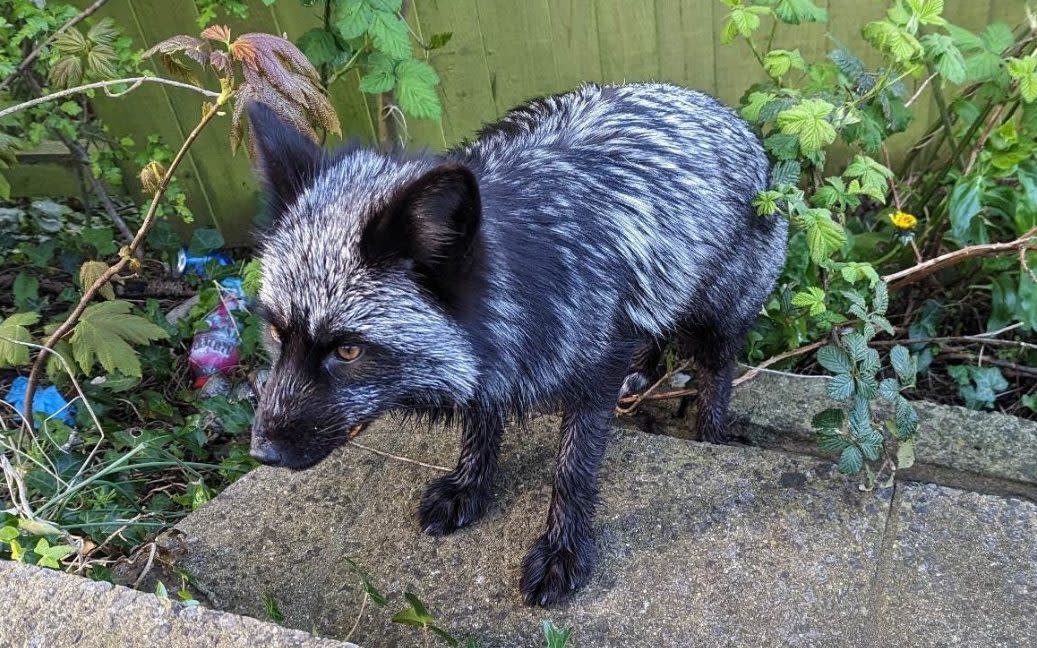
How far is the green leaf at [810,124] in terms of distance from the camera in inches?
107

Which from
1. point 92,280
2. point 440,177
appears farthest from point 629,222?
point 92,280

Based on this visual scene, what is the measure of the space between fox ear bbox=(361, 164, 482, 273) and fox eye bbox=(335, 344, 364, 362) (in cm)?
24

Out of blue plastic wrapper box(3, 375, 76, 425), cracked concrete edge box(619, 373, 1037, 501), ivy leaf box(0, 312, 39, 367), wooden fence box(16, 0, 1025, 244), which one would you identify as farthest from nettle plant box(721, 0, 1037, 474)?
blue plastic wrapper box(3, 375, 76, 425)

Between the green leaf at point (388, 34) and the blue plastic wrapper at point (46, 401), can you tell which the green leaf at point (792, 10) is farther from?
the blue plastic wrapper at point (46, 401)

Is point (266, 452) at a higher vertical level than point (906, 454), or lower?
higher

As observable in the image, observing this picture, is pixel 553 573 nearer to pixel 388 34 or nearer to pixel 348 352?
pixel 348 352

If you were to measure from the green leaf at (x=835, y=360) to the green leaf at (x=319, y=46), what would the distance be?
7.61 ft

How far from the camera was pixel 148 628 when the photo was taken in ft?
5.70

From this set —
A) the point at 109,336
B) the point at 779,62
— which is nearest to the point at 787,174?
the point at 779,62

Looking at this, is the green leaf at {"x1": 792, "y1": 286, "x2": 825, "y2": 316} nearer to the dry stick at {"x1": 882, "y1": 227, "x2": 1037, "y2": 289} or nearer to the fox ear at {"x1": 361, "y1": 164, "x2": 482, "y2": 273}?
the dry stick at {"x1": 882, "y1": 227, "x2": 1037, "y2": 289}

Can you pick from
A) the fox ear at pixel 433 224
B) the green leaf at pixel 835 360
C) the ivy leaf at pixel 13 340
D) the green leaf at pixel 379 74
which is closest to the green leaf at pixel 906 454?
the green leaf at pixel 835 360

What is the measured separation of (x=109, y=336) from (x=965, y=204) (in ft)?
10.8

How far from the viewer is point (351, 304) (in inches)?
81.2

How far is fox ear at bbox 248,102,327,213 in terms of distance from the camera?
2246 mm
